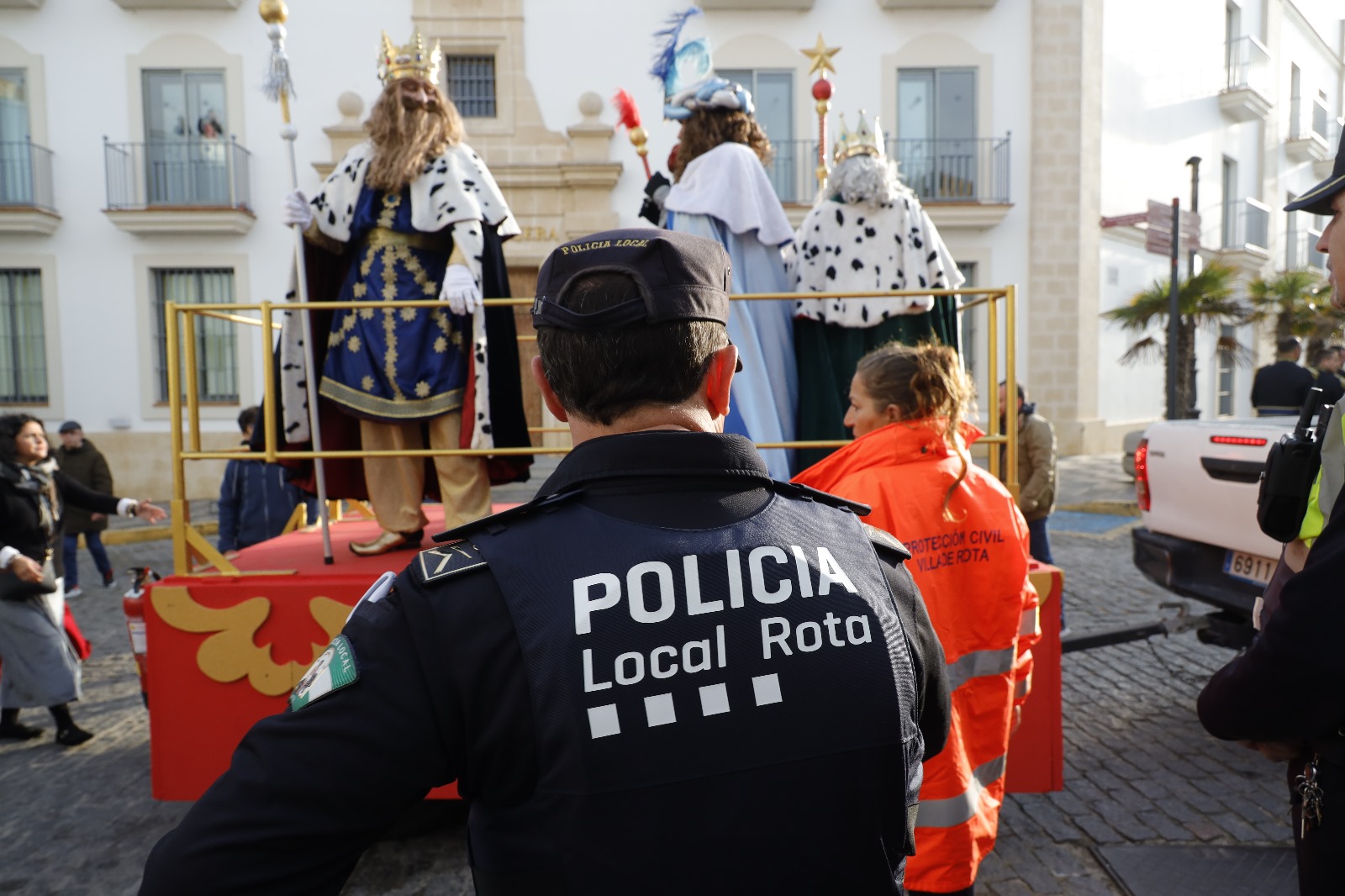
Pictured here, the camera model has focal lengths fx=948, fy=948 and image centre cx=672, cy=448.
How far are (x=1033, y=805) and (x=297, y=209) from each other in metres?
3.67

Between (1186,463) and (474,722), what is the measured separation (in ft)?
14.5

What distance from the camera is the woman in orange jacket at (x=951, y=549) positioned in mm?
2305

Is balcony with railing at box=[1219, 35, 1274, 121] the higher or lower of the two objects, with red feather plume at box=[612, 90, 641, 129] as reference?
higher

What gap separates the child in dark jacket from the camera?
5.95m

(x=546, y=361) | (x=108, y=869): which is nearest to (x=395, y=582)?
(x=546, y=361)

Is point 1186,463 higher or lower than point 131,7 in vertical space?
lower

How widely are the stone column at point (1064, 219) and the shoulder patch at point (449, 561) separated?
1522 cm

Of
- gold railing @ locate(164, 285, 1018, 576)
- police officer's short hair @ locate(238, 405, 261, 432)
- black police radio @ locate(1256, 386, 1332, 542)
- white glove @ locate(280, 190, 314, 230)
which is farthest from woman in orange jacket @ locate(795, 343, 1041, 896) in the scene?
police officer's short hair @ locate(238, 405, 261, 432)

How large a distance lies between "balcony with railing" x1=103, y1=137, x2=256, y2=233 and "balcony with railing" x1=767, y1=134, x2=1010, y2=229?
7998mm

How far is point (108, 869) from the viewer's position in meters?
3.33

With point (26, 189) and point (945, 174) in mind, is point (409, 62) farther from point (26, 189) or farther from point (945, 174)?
point (26, 189)

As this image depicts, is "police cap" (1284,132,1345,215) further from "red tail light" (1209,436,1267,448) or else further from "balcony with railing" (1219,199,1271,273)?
"balcony with railing" (1219,199,1271,273)

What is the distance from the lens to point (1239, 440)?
420 cm

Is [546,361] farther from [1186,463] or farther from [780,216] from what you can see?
[1186,463]
